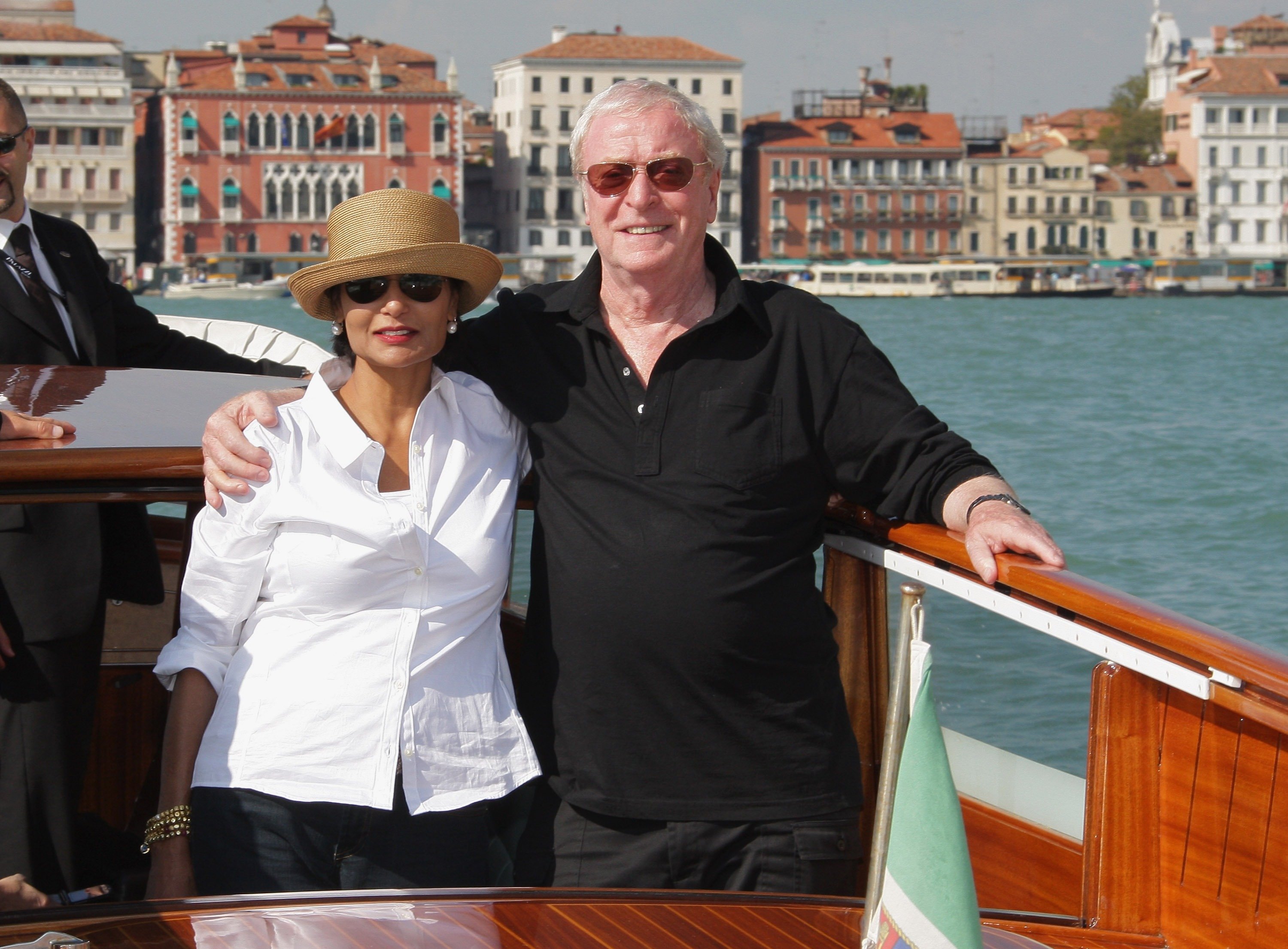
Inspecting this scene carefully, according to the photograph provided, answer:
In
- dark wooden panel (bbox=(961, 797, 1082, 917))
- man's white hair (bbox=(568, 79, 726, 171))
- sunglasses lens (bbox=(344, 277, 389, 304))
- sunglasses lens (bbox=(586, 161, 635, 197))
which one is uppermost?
man's white hair (bbox=(568, 79, 726, 171))

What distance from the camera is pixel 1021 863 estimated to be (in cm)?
218

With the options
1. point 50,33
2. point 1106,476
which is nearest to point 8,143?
point 1106,476

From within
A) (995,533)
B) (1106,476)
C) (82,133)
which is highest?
(82,133)

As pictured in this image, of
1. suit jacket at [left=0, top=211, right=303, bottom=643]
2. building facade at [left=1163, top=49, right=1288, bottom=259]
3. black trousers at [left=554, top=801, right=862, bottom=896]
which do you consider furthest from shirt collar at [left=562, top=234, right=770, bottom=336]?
building facade at [left=1163, top=49, right=1288, bottom=259]

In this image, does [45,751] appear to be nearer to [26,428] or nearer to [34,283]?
[26,428]

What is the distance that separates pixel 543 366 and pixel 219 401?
0.51m

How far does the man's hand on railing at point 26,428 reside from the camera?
1.87 meters

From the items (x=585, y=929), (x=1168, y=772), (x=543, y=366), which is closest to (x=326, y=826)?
(x=585, y=929)

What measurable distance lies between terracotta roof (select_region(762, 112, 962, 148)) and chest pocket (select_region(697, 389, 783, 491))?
204 ft

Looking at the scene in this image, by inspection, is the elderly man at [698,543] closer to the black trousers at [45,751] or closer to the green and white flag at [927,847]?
the green and white flag at [927,847]

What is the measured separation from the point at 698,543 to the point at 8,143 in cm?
143

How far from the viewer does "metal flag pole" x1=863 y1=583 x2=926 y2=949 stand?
4.28ft

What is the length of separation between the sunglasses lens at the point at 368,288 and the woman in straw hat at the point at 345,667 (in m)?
0.01

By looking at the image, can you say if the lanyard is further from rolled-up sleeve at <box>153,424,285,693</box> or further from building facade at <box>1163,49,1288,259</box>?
building facade at <box>1163,49,1288,259</box>
